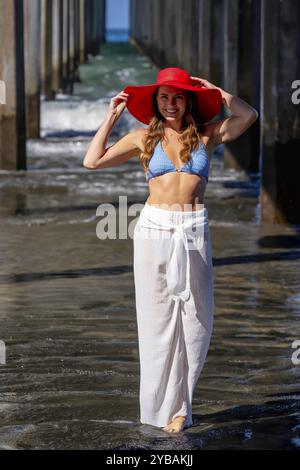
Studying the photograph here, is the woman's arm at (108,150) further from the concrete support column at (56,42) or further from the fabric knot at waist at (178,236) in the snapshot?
the concrete support column at (56,42)

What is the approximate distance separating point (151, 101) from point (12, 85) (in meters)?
10.6

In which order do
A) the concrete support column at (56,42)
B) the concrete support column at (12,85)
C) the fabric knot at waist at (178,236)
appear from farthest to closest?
the concrete support column at (56,42)
the concrete support column at (12,85)
the fabric knot at waist at (178,236)

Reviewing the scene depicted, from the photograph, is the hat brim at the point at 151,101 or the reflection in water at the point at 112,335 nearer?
the hat brim at the point at 151,101

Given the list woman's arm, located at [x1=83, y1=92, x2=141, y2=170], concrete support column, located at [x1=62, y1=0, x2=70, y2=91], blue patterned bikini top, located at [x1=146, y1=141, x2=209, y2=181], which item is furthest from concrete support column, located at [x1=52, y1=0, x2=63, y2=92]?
blue patterned bikini top, located at [x1=146, y1=141, x2=209, y2=181]

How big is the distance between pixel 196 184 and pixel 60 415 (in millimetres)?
1090

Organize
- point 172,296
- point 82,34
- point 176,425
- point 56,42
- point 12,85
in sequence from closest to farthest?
point 172,296
point 176,425
point 12,85
point 56,42
point 82,34

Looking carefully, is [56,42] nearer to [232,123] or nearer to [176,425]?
[232,123]

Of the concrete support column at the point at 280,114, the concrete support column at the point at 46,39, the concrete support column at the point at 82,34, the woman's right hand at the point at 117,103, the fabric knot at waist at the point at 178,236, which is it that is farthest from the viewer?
the concrete support column at the point at 82,34

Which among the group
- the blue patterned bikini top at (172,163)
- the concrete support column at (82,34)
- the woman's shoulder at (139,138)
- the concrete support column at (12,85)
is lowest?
the concrete support column at (82,34)

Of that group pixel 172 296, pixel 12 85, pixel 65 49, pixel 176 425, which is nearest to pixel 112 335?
pixel 176 425

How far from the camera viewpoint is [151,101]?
197 inches

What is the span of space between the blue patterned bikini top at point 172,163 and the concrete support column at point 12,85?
10.6m

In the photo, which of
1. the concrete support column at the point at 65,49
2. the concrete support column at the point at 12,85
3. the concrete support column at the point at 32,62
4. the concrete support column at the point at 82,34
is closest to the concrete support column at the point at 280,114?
the concrete support column at the point at 12,85

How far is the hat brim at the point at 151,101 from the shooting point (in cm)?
491
